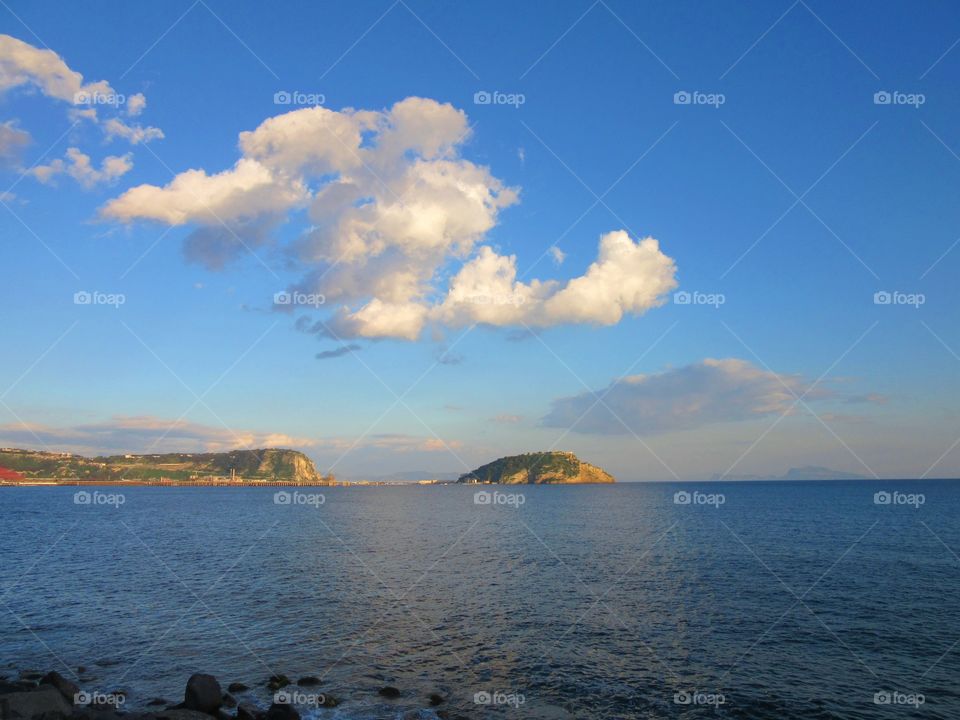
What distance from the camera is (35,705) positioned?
76.1 feet

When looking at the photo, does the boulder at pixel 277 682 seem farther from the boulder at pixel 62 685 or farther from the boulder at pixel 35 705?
the boulder at pixel 35 705

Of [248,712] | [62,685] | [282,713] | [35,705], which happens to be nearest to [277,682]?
[248,712]

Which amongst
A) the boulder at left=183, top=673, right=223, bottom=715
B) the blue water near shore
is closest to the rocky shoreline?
the boulder at left=183, top=673, right=223, bottom=715

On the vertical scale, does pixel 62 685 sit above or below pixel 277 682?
above

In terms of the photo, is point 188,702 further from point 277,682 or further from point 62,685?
point 62,685

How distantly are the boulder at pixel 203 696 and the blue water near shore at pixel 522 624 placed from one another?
4.27 metres

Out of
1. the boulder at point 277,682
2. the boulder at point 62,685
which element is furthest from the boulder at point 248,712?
the boulder at point 62,685

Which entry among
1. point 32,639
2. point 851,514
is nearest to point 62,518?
point 32,639

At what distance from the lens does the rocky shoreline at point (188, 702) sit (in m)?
22.9

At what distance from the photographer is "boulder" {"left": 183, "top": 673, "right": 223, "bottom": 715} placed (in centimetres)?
2598

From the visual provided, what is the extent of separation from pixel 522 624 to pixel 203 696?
907 inches

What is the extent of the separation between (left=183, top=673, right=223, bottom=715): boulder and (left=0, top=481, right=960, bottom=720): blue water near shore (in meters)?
4.27

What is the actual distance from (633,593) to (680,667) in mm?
19048

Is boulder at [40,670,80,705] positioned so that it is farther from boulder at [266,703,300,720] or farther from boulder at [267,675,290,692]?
boulder at [266,703,300,720]
